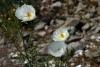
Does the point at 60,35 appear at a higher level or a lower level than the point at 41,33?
higher

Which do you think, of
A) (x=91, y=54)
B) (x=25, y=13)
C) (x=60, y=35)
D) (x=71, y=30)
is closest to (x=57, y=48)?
(x=60, y=35)

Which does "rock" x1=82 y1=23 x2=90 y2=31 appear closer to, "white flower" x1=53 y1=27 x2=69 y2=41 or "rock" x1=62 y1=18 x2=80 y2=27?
"rock" x1=62 y1=18 x2=80 y2=27

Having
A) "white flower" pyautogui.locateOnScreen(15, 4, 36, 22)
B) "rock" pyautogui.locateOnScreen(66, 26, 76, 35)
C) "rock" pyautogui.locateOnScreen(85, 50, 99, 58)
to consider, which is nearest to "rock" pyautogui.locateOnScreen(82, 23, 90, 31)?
"rock" pyautogui.locateOnScreen(66, 26, 76, 35)

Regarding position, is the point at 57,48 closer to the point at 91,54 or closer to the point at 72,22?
the point at 91,54

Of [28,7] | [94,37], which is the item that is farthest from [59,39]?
[94,37]

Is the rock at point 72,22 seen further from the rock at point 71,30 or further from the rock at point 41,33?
the rock at point 41,33

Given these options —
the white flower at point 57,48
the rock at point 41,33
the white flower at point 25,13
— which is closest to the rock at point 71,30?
the rock at point 41,33
